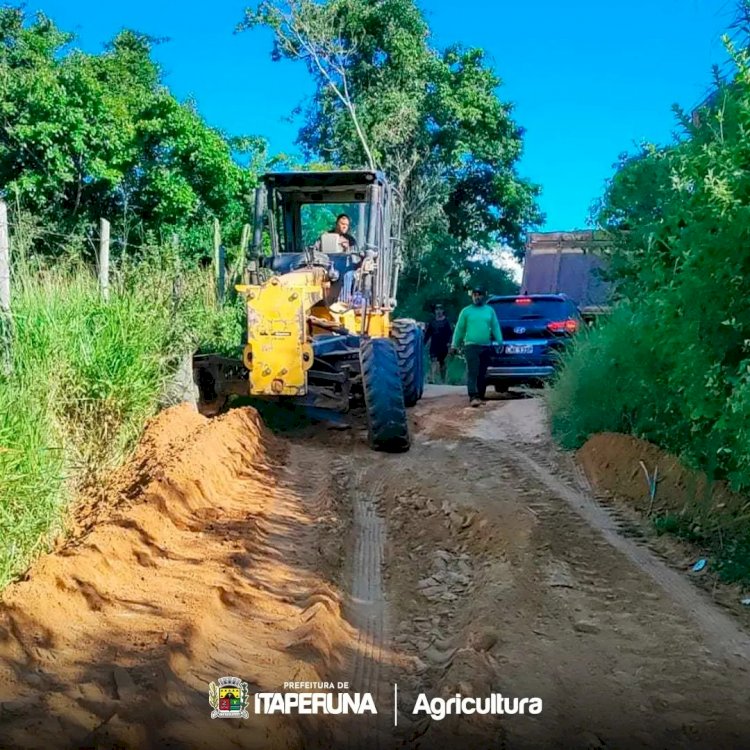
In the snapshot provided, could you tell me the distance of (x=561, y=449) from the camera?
970 cm

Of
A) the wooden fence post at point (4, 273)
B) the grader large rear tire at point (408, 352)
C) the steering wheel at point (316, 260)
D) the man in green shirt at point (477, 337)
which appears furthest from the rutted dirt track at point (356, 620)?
the man in green shirt at point (477, 337)

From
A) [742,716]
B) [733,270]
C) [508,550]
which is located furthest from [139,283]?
[742,716]

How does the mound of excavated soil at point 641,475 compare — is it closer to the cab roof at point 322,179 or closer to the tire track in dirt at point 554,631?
the tire track in dirt at point 554,631

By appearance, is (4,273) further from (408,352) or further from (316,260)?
(408,352)

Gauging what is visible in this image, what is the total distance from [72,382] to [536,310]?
839cm

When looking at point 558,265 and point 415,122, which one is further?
point 415,122

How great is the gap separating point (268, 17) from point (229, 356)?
16591 mm

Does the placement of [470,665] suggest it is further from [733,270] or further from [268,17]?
[268,17]

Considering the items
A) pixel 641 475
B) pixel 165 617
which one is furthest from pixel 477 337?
pixel 165 617

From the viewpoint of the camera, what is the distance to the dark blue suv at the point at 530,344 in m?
13.5

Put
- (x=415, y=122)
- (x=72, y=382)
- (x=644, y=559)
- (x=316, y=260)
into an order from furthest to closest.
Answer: (x=415, y=122) < (x=316, y=260) < (x=72, y=382) < (x=644, y=559)

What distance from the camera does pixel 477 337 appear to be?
12828 mm

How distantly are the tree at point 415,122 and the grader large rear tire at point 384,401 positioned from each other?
1676cm

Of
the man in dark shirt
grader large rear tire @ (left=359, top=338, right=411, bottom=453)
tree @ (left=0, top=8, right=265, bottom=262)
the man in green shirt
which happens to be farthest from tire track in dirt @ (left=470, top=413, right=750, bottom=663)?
the man in dark shirt
